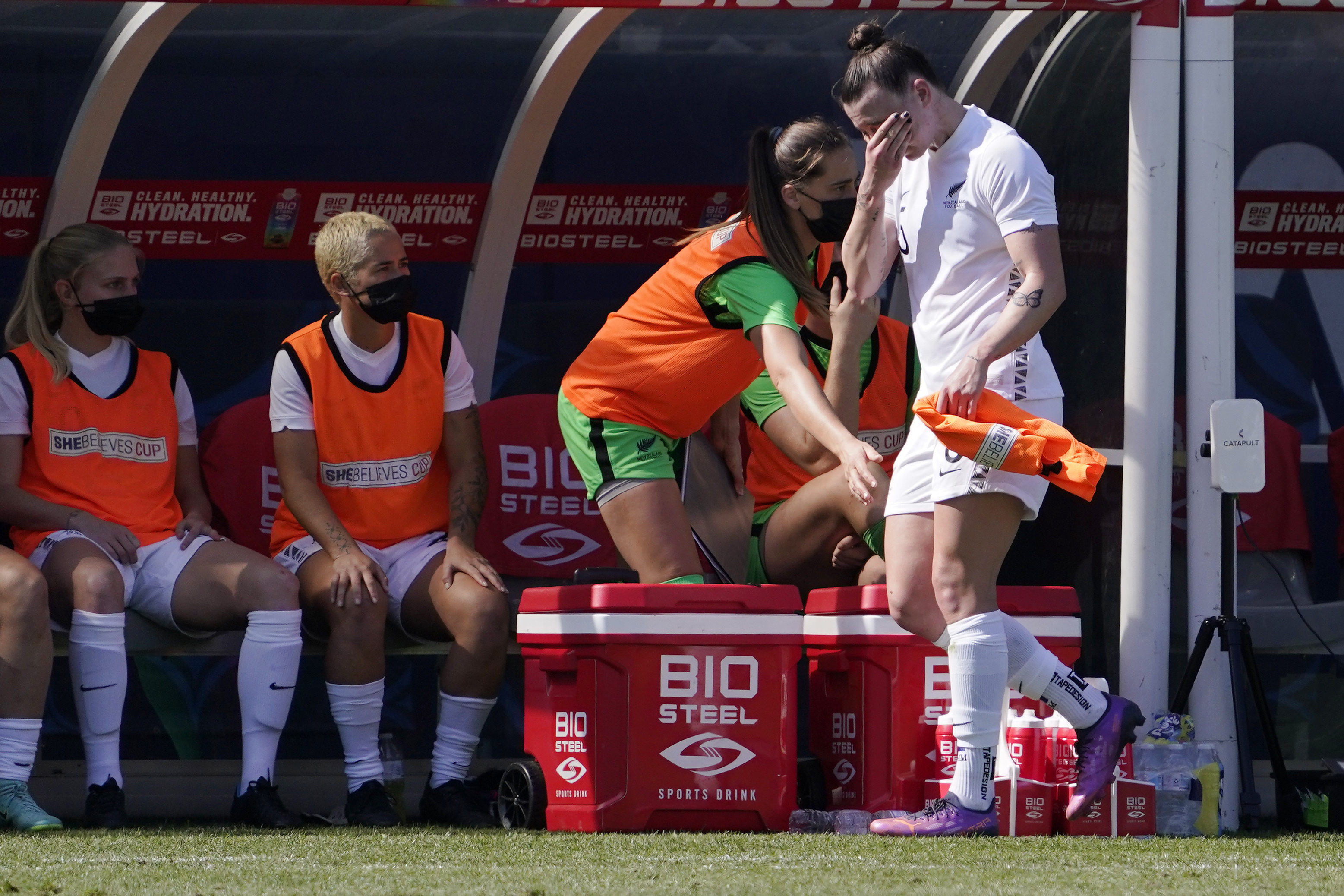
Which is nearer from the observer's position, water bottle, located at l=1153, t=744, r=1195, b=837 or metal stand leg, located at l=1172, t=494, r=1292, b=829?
water bottle, located at l=1153, t=744, r=1195, b=837

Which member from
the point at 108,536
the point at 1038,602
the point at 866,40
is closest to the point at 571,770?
the point at 1038,602

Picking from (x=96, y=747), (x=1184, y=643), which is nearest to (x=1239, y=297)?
(x=1184, y=643)

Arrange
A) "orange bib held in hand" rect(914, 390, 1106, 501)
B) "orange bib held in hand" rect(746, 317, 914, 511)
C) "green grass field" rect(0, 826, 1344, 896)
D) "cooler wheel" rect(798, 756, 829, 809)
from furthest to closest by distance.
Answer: "orange bib held in hand" rect(746, 317, 914, 511) → "cooler wheel" rect(798, 756, 829, 809) → "orange bib held in hand" rect(914, 390, 1106, 501) → "green grass field" rect(0, 826, 1344, 896)

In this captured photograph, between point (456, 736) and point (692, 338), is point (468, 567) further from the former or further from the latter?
point (692, 338)

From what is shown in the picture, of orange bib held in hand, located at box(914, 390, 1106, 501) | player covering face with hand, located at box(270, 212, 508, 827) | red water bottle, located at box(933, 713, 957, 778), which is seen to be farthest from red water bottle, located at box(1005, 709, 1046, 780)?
player covering face with hand, located at box(270, 212, 508, 827)

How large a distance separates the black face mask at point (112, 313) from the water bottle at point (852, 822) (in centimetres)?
217

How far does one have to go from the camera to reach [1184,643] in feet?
14.3

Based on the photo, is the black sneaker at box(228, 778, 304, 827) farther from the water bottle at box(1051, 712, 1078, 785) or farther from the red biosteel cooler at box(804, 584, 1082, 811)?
the water bottle at box(1051, 712, 1078, 785)

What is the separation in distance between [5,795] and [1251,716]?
3277 mm

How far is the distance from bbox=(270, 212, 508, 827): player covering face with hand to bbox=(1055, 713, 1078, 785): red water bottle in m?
1.33

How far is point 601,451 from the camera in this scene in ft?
14.1

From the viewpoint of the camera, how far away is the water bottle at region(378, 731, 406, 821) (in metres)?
4.47

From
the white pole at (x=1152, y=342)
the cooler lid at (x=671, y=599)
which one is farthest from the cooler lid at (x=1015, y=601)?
the white pole at (x=1152, y=342)

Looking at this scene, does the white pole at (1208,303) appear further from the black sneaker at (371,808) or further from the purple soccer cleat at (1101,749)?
the black sneaker at (371,808)
